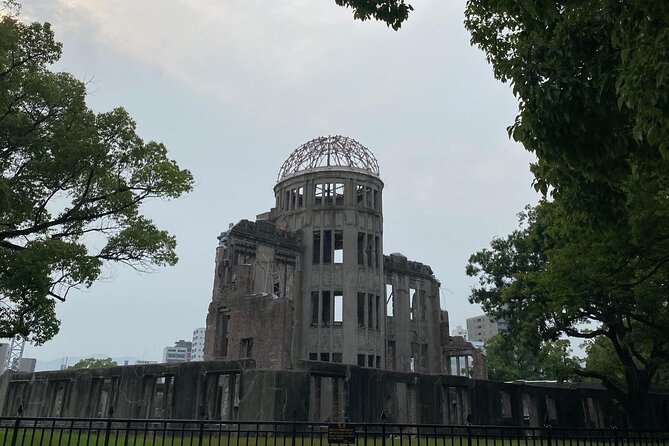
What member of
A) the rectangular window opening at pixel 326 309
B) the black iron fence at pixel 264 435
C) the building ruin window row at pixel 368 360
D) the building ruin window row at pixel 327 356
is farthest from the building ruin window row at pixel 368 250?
the black iron fence at pixel 264 435

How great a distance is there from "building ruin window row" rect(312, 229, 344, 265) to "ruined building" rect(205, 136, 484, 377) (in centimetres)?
8

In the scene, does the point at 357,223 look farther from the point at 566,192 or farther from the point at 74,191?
the point at 566,192

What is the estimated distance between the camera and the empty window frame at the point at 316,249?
3625 cm

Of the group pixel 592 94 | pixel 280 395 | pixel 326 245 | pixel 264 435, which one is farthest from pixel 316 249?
pixel 592 94

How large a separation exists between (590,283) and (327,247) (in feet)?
69.5

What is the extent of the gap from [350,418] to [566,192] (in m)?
14.3

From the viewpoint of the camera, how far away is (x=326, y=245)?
122 ft

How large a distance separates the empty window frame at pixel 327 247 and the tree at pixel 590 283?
9297 millimetres

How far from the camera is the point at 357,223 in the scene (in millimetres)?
36500

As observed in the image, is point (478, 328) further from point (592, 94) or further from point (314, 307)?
point (592, 94)

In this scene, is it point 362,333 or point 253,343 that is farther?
point 362,333

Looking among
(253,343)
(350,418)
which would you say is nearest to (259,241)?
(253,343)

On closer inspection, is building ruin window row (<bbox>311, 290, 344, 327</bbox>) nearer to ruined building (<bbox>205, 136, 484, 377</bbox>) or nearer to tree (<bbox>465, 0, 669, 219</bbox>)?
ruined building (<bbox>205, 136, 484, 377</bbox>)

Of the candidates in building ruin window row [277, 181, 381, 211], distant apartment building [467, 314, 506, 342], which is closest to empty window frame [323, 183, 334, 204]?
building ruin window row [277, 181, 381, 211]
